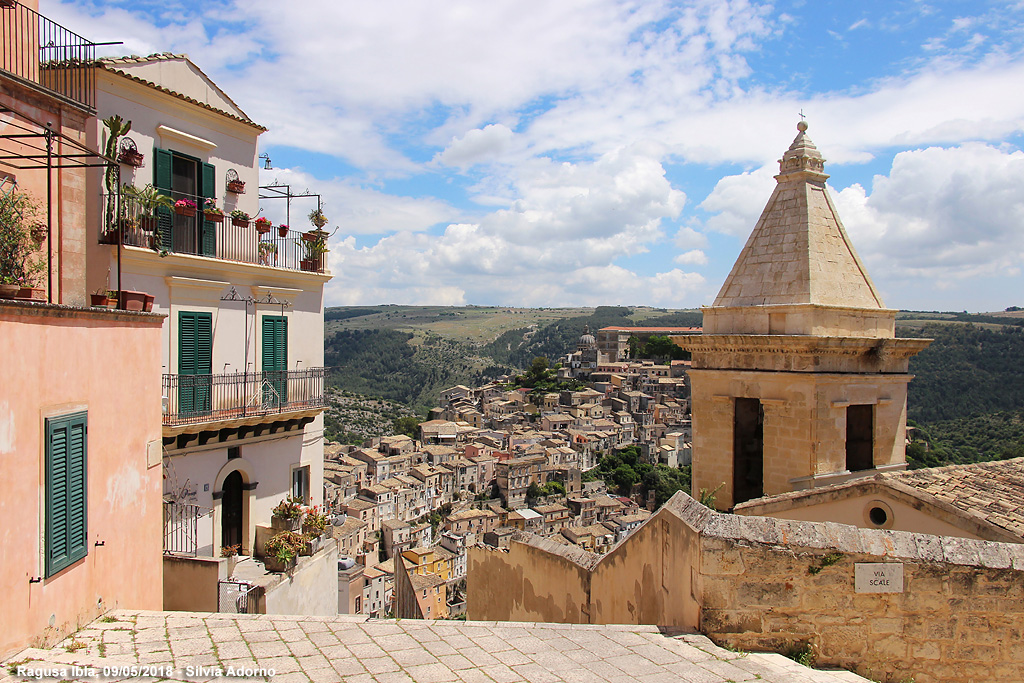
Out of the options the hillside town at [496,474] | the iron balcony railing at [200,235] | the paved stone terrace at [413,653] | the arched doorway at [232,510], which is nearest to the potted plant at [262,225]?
the iron balcony railing at [200,235]

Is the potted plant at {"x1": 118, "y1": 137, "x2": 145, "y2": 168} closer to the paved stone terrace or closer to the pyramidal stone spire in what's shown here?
the paved stone terrace

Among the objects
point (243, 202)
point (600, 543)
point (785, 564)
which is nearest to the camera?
point (785, 564)

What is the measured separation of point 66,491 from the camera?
5227 millimetres

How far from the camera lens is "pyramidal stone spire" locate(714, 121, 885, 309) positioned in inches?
298

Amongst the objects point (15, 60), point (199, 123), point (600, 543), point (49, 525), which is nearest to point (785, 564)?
point (49, 525)

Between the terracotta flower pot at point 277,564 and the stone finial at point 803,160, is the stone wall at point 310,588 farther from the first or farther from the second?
the stone finial at point 803,160

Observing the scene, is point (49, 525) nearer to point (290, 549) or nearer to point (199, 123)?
point (290, 549)

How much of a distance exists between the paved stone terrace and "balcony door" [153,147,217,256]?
702cm

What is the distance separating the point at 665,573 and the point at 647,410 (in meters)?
121

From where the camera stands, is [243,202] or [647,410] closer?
[243,202]

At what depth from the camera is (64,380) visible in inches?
207

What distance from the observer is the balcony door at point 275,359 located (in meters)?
12.1

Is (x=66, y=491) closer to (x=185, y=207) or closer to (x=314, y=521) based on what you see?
(x=314, y=521)

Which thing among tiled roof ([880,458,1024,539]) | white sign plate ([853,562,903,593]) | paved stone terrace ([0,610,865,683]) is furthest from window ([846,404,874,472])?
paved stone terrace ([0,610,865,683])
